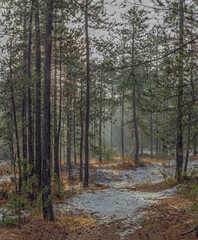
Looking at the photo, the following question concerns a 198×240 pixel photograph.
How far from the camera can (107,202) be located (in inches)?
396

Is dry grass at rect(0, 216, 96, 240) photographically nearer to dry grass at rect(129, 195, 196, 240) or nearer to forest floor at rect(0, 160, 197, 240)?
forest floor at rect(0, 160, 197, 240)

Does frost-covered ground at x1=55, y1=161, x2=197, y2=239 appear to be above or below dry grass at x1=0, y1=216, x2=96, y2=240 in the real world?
below

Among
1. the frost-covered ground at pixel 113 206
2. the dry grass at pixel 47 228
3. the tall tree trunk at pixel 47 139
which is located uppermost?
the tall tree trunk at pixel 47 139

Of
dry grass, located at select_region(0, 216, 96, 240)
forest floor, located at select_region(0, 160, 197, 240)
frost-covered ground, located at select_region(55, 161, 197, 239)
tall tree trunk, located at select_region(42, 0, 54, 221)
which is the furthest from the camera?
frost-covered ground, located at select_region(55, 161, 197, 239)

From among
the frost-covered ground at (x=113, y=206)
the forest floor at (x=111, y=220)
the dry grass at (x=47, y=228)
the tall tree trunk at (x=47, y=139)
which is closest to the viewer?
the dry grass at (x=47, y=228)

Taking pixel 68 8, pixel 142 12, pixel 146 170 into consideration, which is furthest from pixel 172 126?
pixel 146 170

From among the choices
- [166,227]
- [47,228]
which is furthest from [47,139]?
[166,227]

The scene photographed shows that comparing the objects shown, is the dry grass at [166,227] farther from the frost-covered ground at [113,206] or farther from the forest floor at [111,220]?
the frost-covered ground at [113,206]

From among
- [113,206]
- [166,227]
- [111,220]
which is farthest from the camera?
[113,206]

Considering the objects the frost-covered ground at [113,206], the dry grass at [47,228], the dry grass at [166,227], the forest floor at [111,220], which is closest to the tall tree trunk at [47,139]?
the dry grass at [47,228]

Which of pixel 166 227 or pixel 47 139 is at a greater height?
pixel 47 139

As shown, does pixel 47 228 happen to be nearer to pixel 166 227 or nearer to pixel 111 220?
pixel 111 220

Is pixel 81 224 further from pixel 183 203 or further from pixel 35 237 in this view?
pixel 183 203

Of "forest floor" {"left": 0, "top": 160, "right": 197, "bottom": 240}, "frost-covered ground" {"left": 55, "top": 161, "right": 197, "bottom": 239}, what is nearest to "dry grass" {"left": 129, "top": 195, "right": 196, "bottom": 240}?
"forest floor" {"left": 0, "top": 160, "right": 197, "bottom": 240}
